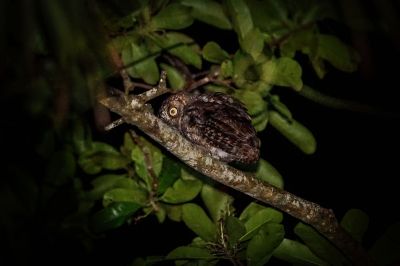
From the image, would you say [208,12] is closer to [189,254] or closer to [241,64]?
[241,64]

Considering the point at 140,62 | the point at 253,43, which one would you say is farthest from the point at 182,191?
the point at 253,43

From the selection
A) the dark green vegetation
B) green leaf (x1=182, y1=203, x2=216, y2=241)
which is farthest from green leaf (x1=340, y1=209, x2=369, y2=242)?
green leaf (x1=182, y1=203, x2=216, y2=241)

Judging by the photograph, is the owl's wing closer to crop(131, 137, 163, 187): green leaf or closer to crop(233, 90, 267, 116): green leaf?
crop(233, 90, 267, 116): green leaf

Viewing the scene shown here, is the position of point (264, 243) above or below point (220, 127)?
below

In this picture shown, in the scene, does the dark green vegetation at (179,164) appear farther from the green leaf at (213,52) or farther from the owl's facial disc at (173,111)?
the owl's facial disc at (173,111)

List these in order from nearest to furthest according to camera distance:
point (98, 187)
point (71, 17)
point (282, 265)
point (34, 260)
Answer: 1. point (71, 17)
2. point (34, 260)
3. point (98, 187)
4. point (282, 265)

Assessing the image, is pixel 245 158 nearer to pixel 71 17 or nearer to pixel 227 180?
pixel 227 180

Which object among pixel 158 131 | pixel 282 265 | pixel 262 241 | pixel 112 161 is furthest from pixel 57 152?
pixel 282 265
